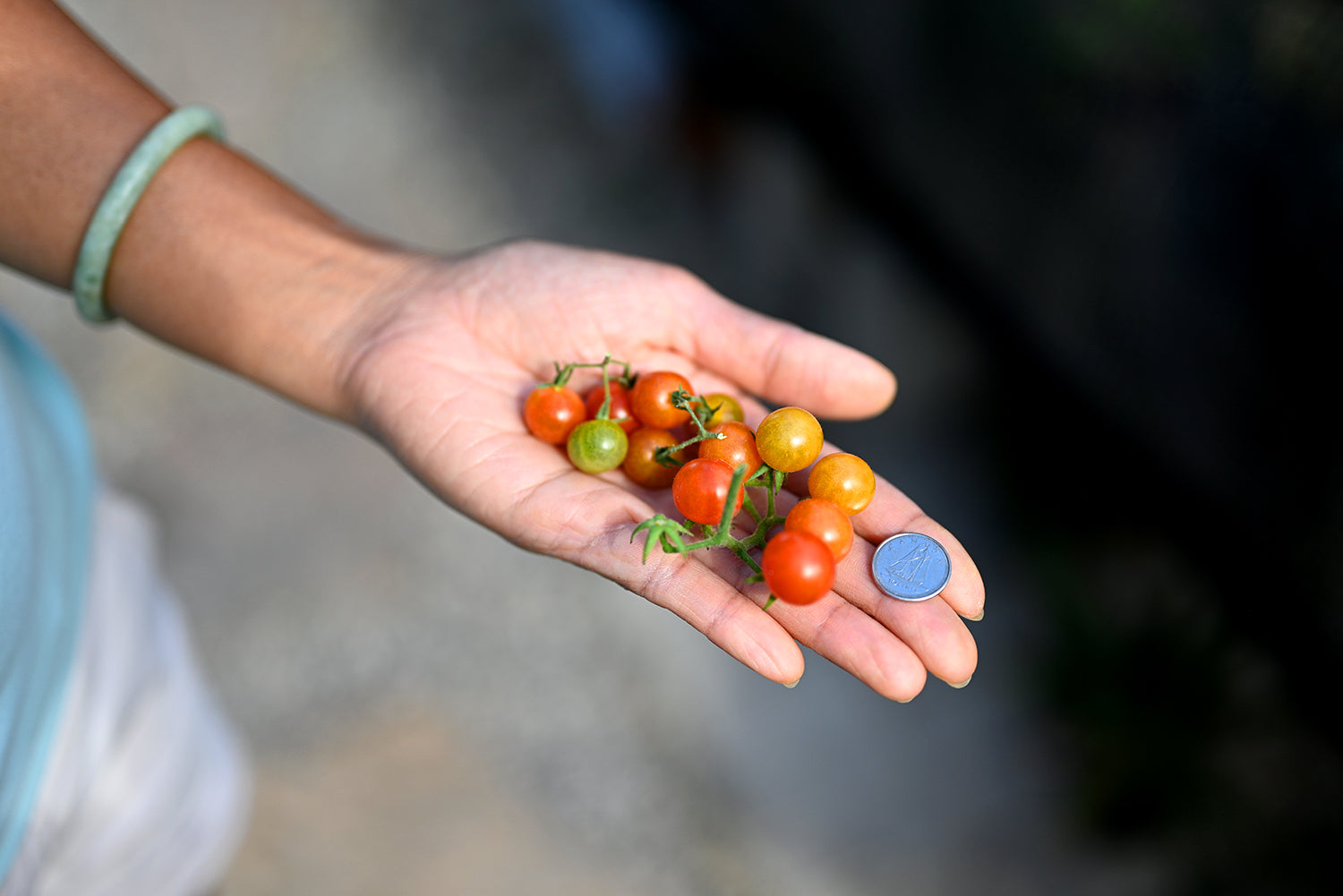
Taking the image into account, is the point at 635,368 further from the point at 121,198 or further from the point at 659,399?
the point at 121,198

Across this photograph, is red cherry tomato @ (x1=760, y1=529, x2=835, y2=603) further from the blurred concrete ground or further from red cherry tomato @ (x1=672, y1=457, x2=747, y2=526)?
the blurred concrete ground

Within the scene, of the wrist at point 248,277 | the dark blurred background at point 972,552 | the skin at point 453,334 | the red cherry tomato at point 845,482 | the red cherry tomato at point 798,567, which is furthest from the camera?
the dark blurred background at point 972,552

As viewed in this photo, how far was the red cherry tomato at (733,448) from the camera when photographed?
76.5 inches

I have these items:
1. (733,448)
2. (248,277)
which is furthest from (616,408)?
(248,277)

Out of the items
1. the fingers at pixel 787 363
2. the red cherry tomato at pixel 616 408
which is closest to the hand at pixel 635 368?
the fingers at pixel 787 363

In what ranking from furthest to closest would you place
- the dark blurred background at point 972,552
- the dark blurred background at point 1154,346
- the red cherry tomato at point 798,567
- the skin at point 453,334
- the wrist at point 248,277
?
the dark blurred background at point 972,552 → the dark blurred background at point 1154,346 → the wrist at point 248,277 → the skin at point 453,334 → the red cherry tomato at point 798,567

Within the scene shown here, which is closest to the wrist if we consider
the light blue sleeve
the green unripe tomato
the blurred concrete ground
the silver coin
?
the light blue sleeve

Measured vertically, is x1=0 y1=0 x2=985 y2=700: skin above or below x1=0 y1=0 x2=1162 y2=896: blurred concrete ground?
above

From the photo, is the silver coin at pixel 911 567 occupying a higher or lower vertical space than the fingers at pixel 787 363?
lower

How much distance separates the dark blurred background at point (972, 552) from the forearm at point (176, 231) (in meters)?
1.95

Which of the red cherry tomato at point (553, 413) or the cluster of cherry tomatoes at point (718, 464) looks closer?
the cluster of cherry tomatoes at point (718, 464)

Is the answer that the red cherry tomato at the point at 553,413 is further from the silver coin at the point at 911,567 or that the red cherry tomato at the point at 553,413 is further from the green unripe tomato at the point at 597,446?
the silver coin at the point at 911,567

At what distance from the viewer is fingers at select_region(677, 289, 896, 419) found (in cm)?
222

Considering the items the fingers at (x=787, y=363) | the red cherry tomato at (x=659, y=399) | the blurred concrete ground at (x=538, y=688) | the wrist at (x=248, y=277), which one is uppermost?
the fingers at (x=787, y=363)
